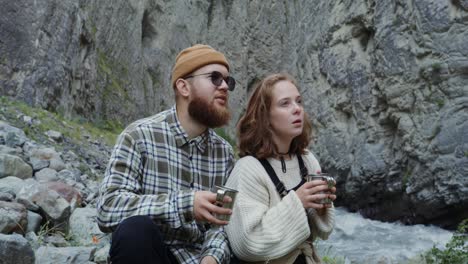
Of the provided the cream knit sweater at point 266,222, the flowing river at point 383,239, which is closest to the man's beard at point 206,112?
the cream knit sweater at point 266,222

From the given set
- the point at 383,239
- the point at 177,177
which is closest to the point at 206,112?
the point at 177,177

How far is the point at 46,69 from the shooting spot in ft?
42.9

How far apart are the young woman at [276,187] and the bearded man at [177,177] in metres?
0.15

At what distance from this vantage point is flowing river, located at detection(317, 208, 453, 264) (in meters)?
8.91

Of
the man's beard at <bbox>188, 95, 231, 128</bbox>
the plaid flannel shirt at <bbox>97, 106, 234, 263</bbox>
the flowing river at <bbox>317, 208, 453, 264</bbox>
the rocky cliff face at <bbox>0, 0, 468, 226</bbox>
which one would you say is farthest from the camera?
the rocky cliff face at <bbox>0, 0, 468, 226</bbox>

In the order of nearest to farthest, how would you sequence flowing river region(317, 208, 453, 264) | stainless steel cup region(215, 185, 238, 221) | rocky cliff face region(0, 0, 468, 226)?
stainless steel cup region(215, 185, 238, 221), flowing river region(317, 208, 453, 264), rocky cliff face region(0, 0, 468, 226)

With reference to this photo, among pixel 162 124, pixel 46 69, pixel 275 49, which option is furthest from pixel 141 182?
pixel 275 49

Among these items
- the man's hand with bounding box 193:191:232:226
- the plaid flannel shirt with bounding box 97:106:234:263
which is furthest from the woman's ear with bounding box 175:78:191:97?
the man's hand with bounding box 193:191:232:226

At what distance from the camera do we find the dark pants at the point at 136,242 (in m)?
1.94

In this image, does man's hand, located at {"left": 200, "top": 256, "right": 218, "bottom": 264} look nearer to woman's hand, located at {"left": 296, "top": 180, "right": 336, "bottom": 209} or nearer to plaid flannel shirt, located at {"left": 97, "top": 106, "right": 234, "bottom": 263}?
plaid flannel shirt, located at {"left": 97, "top": 106, "right": 234, "bottom": 263}

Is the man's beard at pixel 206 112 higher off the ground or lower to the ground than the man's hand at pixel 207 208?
higher

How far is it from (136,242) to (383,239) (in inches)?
373

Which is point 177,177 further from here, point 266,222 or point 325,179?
point 325,179

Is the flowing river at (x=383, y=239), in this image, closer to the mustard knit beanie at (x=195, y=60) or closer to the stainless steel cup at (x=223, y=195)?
the mustard knit beanie at (x=195, y=60)
